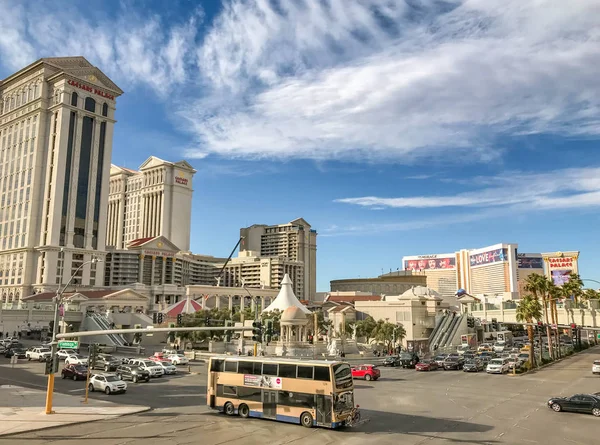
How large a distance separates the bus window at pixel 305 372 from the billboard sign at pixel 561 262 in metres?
138

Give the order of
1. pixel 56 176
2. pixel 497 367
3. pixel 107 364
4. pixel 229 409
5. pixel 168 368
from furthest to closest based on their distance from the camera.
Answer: pixel 56 176, pixel 497 367, pixel 168 368, pixel 107 364, pixel 229 409

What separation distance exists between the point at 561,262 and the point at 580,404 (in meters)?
128

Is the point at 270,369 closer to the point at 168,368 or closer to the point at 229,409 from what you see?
the point at 229,409

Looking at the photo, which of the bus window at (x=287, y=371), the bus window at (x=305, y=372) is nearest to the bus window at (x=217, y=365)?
the bus window at (x=287, y=371)

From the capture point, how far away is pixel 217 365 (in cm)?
2919

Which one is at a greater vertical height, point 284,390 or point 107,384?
point 284,390

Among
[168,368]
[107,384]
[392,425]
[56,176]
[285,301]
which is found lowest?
[392,425]

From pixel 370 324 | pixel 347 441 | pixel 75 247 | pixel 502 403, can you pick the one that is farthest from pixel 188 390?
pixel 75 247

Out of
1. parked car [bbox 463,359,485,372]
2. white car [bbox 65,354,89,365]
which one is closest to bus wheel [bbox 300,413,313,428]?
white car [bbox 65,354,89,365]

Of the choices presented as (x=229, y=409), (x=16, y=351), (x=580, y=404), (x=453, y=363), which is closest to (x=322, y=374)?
(x=229, y=409)

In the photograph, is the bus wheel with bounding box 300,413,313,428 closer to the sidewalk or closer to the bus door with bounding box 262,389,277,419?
the bus door with bounding box 262,389,277,419

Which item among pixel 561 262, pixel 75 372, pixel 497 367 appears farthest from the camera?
pixel 561 262

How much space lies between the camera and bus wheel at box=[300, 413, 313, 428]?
1000 inches

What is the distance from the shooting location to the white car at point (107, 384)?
3634 cm
